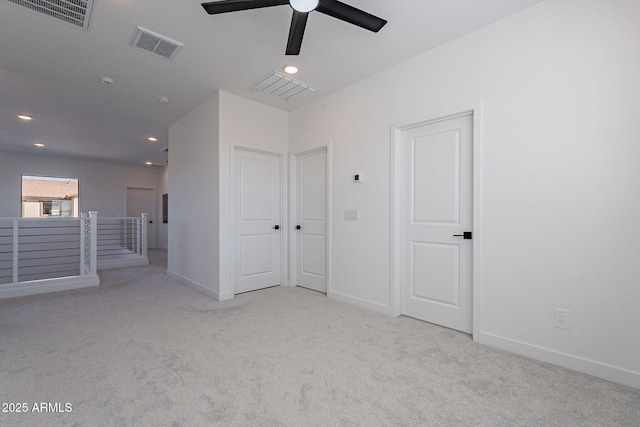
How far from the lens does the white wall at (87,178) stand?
734cm

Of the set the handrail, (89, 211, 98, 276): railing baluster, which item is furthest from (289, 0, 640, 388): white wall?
the handrail

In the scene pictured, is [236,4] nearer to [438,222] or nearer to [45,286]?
[438,222]

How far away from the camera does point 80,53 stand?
283cm

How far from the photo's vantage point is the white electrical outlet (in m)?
2.05

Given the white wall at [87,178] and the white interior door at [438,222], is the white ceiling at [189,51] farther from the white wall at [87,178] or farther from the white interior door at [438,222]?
the white wall at [87,178]

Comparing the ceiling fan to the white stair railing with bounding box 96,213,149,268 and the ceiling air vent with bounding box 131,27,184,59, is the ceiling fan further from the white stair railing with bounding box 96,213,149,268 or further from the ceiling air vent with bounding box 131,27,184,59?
the white stair railing with bounding box 96,213,149,268

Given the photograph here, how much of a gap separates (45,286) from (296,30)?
4844mm

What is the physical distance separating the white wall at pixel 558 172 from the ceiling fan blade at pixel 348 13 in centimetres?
103

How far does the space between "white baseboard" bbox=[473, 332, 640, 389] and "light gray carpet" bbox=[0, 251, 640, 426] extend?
58 millimetres

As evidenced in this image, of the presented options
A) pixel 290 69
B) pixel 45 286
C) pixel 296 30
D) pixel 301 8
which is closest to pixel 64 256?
pixel 45 286

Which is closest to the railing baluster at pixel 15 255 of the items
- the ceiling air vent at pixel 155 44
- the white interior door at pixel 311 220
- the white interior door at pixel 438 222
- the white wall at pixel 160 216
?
the ceiling air vent at pixel 155 44

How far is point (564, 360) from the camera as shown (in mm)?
2057

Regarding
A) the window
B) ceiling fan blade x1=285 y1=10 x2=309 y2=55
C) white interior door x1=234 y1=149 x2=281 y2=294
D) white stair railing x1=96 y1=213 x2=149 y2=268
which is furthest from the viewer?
the window

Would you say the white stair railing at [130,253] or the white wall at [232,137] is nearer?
the white wall at [232,137]
